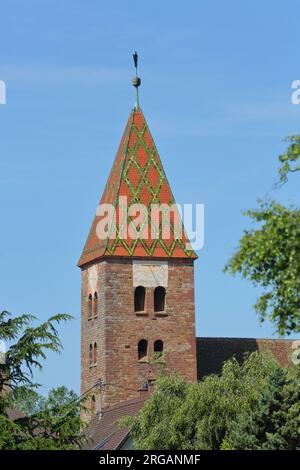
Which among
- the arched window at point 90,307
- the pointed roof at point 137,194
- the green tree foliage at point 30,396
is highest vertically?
the pointed roof at point 137,194

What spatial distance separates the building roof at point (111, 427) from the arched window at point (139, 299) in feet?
14.9

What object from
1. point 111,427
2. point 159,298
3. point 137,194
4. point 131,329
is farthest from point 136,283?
point 111,427

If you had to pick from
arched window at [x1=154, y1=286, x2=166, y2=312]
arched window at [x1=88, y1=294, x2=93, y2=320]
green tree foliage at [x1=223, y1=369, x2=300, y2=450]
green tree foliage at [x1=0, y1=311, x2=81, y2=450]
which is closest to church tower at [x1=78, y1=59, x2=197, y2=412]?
arched window at [x1=154, y1=286, x2=166, y2=312]

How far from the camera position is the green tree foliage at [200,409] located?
47.2 metres

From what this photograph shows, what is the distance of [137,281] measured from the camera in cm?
6569

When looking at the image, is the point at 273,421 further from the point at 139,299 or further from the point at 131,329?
the point at 139,299

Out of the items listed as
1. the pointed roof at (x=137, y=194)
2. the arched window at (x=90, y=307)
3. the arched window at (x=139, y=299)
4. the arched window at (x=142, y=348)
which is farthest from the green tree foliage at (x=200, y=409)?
the arched window at (x=90, y=307)

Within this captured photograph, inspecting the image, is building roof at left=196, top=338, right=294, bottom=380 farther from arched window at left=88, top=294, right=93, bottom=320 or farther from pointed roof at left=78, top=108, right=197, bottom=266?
pointed roof at left=78, top=108, right=197, bottom=266

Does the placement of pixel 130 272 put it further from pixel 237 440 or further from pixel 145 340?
pixel 237 440

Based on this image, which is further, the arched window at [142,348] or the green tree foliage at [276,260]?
the arched window at [142,348]

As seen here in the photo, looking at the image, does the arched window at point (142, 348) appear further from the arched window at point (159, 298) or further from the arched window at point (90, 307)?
the arched window at point (90, 307)

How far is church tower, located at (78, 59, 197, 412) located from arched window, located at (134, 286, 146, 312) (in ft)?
0.13

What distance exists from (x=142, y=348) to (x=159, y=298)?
238cm

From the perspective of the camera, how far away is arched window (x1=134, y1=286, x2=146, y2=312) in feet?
216
